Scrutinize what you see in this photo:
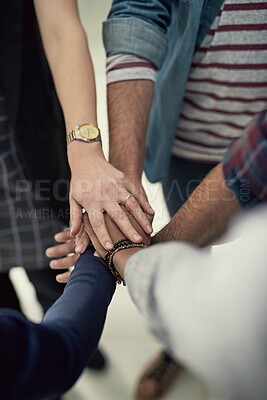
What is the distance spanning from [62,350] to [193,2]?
0.63 m

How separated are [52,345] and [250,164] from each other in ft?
1.00

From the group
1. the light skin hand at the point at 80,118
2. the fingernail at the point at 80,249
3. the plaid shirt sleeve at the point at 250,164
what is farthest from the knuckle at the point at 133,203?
the plaid shirt sleeve at the point at 250,164

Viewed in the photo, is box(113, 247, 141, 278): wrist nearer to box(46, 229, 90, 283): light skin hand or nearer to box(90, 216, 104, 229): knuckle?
box(90, 216, 104, 229): knuckle

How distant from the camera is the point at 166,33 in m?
0.94

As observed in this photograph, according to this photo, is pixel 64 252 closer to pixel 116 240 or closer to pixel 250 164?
pixel 116 240

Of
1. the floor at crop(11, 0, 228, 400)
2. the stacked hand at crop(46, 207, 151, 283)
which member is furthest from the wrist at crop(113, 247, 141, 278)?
the floor at crop(11, 0, 228, 400)

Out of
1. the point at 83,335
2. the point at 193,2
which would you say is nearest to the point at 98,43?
the point at 193,2

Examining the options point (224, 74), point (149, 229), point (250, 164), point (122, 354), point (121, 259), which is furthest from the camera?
point (122, 354)

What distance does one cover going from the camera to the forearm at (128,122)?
2.93 ft

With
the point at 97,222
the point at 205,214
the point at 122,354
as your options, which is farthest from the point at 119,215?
the point at 122,354

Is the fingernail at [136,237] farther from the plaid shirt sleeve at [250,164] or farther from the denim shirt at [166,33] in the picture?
the denim shirt at [166,33]

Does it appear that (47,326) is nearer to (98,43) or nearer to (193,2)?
(193,2)

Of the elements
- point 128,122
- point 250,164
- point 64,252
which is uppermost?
point 250,164

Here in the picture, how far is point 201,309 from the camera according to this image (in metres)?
0.44
